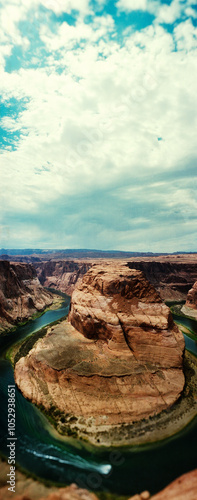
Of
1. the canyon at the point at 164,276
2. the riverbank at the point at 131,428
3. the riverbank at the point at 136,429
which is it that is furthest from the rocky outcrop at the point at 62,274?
the riverbank at the point at 136,429

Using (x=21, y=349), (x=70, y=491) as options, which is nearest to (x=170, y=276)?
(x=21, y=349)

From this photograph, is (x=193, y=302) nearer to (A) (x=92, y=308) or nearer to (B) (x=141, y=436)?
(A) (x=92, y=308)

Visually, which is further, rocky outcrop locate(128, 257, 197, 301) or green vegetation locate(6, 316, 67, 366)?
rocky outcrop locate(128, 257, 197, 301)

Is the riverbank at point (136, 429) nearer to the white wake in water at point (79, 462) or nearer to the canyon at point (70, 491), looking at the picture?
the white wake in water at point (79, 462)

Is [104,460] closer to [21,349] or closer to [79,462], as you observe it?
[79,462]

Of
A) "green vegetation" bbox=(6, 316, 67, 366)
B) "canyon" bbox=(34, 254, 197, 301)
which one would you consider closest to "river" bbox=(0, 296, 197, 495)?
"green vegetation" bbox=(6, 316, 67, 366)

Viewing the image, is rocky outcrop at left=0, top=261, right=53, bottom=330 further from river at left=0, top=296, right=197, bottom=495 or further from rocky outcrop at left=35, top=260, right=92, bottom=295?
river at left=0, top=296, right=197, bottom=495
